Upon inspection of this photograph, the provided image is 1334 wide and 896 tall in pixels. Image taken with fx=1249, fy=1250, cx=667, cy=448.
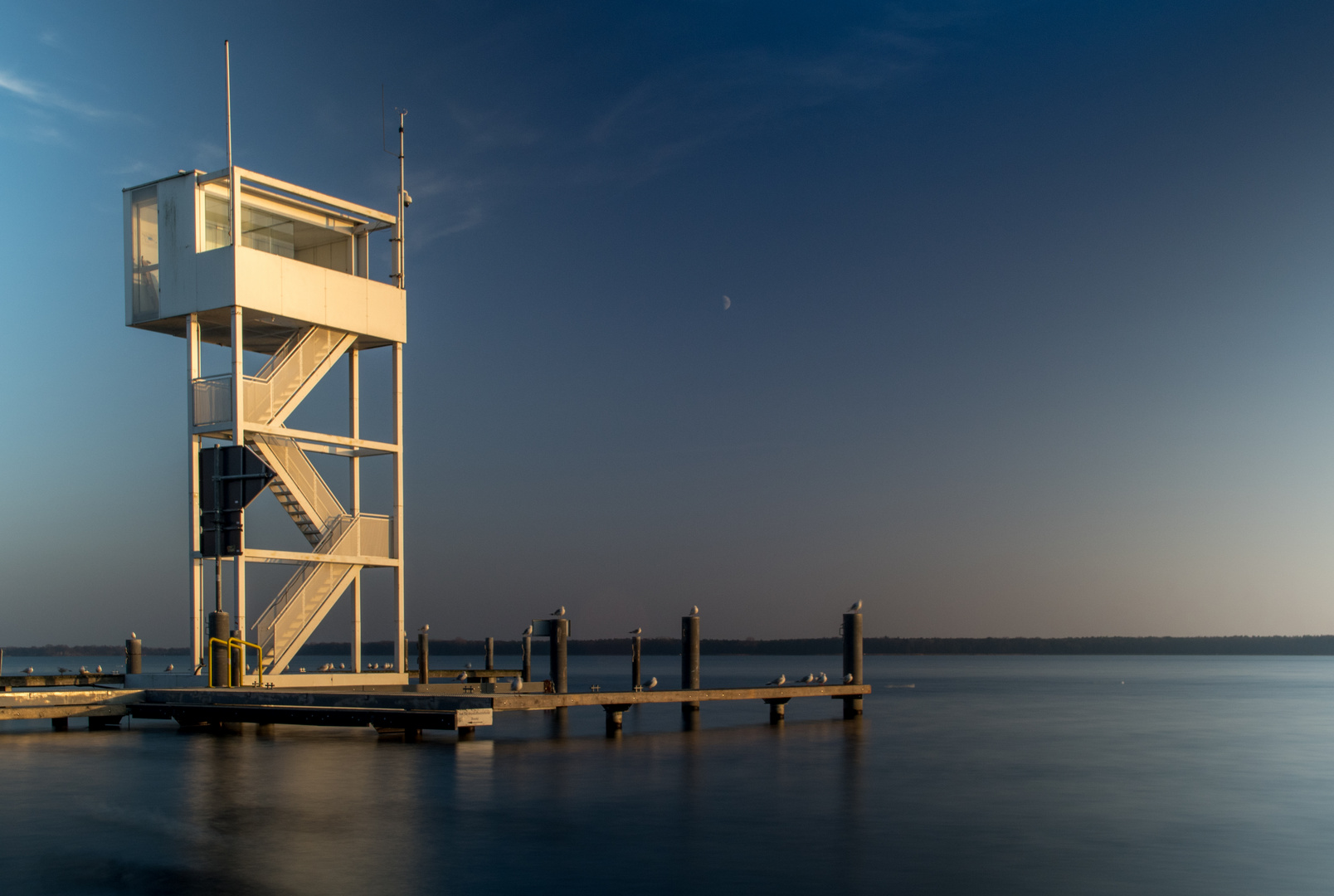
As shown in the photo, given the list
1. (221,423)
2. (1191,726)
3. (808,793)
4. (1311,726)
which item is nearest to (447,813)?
(808,793)

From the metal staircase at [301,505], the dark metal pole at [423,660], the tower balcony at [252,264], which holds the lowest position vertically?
the dark metal pole at [423,660]

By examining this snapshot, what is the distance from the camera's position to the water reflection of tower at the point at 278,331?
2688cm

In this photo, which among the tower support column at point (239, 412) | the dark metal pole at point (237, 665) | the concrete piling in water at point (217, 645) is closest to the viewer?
the concrete piling in water at point (217, 645)

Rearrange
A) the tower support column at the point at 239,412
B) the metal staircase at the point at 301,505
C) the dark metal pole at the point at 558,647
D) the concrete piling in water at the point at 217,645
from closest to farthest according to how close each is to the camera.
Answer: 1. the concrete piling in water at the point at 217,645
2. the dark metal pole at the point at 558,647
3. the tower support column at the point at 239,412
4. the metal staircase at the point at 301,505

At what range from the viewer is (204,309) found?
88.1ft

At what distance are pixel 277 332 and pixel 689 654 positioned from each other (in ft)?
40.8

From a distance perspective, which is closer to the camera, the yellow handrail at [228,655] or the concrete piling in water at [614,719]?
the concrete piling in water at [614,719]

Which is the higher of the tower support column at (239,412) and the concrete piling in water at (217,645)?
the tower support column at (239,412)

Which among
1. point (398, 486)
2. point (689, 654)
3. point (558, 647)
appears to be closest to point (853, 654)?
point (689, 654)

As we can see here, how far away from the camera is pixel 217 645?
921 inches

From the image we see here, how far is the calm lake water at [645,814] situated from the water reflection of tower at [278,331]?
192 inches

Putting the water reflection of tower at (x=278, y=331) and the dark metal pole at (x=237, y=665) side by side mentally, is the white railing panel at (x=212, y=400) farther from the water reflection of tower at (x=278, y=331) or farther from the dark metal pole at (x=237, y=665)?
the dark metal pole at (x=237, y=665)

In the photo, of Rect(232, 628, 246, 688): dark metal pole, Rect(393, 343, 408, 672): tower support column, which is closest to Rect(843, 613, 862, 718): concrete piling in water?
Rect(393, 343, 408, 672): tower support column

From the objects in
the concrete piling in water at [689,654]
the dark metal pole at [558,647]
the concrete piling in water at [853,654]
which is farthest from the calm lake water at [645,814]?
the concrete piling in water at [853,654]
